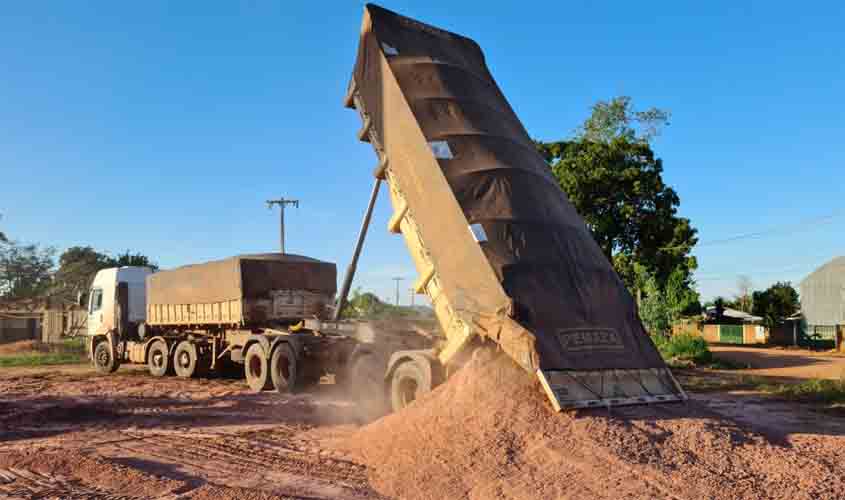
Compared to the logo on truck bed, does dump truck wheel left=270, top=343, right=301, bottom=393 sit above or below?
below

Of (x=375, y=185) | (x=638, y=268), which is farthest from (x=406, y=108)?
(x=638, y=268)

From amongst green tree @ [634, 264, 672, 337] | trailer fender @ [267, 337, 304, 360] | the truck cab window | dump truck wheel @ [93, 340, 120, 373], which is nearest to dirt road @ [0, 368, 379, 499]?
trailer fender @ [267, 337, 304, 360]

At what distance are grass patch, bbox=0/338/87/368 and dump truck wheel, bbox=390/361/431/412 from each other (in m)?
23.1

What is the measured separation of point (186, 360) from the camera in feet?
63.1

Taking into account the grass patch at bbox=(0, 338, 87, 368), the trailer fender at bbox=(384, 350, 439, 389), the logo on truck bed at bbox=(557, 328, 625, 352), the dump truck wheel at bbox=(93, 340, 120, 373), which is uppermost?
the logo on truck bed at bbox=(557, 328, 625, 352)

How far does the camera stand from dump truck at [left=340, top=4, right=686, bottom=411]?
8.57m

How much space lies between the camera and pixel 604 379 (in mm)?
8469

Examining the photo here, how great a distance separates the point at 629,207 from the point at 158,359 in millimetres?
22158

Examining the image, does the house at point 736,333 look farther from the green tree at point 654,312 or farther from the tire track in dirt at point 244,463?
the tire track in dirt at point 244,463

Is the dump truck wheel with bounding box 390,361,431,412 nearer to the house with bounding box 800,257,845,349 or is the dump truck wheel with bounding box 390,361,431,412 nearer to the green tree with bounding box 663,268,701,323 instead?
the green tree with bounding box 663,268,701,323

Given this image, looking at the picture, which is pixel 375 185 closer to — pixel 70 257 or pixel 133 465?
pixel 133 465

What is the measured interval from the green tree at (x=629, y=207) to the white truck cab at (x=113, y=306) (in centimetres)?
1953

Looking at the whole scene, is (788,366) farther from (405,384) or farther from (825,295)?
(825,295)

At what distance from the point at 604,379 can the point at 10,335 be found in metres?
43.6
